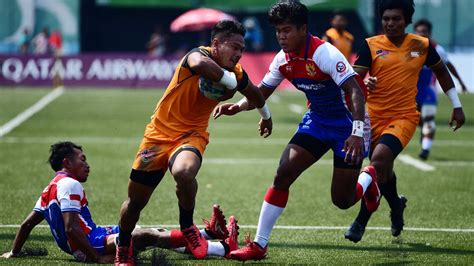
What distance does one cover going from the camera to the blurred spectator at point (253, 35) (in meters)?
39.6

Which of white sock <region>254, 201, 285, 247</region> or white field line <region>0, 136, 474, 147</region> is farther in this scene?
white field line <region>0, 136, 474, 147</region>

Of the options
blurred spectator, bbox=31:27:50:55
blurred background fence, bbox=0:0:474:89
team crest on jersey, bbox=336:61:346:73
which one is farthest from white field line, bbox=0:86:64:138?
team crest on jersey, bbox=336:61:346:73

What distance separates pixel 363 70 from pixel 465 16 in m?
34.1

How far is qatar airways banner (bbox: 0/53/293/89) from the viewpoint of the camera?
36.4m

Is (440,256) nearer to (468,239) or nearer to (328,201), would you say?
(468,239)

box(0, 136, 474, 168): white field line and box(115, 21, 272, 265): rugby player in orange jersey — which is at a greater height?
box(115, 21, 272, 265): rugby player in orange jersey

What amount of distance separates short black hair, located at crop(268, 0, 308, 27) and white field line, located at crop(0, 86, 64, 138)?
13069mm

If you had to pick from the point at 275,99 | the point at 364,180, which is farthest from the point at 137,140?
the point at 275,99

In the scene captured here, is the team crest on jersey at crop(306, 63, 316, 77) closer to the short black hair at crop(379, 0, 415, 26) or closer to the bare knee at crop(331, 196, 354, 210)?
the bare knee at crop(331, 196, 354, 210)

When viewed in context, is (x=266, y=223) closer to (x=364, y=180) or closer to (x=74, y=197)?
(x=364, y=180)

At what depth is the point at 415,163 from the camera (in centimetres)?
1636

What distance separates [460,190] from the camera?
Answer: 13.3m

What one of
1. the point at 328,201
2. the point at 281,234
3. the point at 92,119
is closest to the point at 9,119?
the point at 92,119

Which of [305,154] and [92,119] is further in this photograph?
[92,119]
